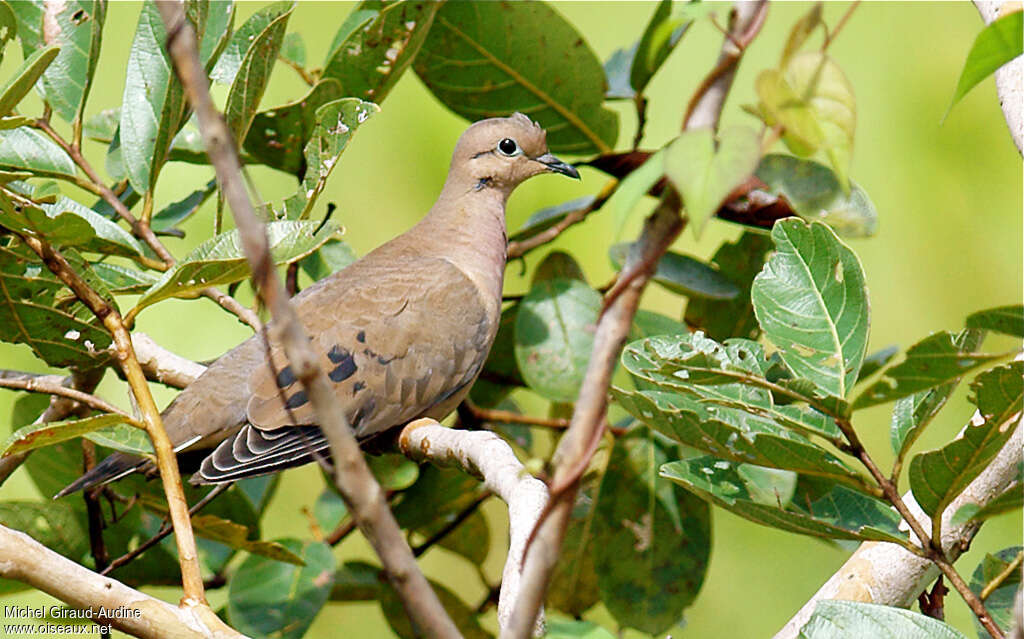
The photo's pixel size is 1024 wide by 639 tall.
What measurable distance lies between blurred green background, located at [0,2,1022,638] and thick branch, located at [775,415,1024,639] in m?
1.22

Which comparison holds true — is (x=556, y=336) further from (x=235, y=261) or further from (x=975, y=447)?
(x=975, y=447)

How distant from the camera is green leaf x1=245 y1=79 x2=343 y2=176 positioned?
1729 mm

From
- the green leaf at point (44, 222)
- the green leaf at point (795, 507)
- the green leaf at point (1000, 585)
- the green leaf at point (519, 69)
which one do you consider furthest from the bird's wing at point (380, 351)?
the green leaf at point (1000, 585)

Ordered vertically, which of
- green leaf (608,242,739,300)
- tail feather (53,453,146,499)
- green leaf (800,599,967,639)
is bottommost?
tail feather (53,453,146,499)

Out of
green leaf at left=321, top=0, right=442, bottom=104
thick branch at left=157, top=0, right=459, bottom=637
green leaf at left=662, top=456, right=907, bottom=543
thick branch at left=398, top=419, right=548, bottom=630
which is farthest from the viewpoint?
green leaf at left=321, top=0, right=442, bottom=104

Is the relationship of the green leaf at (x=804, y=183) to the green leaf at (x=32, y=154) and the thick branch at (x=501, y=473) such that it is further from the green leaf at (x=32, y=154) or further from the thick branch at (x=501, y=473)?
the green leaf at (x=32, y=154)

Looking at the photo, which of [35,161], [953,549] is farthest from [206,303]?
[953,549]

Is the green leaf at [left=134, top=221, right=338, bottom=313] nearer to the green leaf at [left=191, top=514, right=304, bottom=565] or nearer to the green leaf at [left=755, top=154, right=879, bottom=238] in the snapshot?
the green leaf at [left=191, top=514, right=304, bottom=565]

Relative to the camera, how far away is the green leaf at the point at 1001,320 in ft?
2.57

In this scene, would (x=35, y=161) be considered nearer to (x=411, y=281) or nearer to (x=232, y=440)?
(x=232, y=440)

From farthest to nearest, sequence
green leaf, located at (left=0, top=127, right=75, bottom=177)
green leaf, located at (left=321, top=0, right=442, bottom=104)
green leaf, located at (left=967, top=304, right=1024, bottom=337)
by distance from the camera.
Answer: green leaf, located at (left=321, top=0, right=442, bottom=104) → green leaf, located at (left=0, top=127, right=75, bottom=177) → green leaf, located at (left=967, top=304, right=1024, bottom=337)

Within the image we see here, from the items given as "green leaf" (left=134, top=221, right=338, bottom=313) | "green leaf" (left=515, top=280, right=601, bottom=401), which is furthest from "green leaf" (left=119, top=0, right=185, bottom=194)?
"green leaf" (left=515, top=280, right=601, bottom=401)

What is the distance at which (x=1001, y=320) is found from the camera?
0.79m

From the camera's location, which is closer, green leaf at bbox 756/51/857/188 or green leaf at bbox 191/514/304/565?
green leaf at bbox 756/51/857/188
